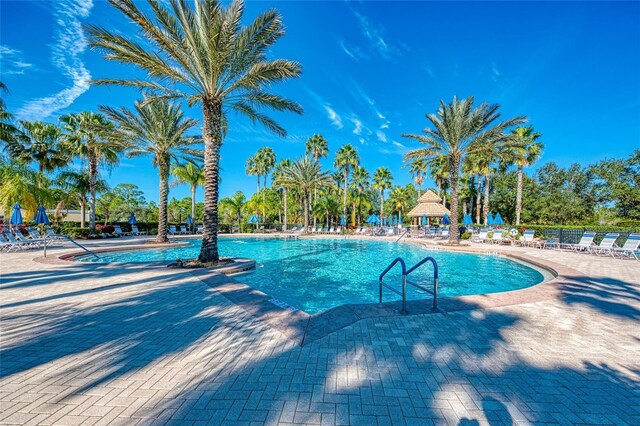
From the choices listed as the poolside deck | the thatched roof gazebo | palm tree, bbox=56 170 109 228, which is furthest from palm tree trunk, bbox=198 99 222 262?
the thatched roof gazebo

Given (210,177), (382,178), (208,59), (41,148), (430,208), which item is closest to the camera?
(208,59)

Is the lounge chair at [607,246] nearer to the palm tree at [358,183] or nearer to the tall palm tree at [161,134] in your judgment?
the tall palm tree at [161,134]

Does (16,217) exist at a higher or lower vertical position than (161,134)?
lower

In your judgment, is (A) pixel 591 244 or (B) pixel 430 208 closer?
(A) pixel 591 244

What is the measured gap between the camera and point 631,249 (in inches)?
464

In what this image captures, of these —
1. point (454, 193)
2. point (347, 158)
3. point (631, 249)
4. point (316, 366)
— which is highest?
point (347, 158)

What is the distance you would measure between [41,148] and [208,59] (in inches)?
836

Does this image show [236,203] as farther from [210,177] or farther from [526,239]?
[526,239]

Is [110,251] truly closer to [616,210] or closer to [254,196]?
[254,196]

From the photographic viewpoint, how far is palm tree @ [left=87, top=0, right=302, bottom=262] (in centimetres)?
868

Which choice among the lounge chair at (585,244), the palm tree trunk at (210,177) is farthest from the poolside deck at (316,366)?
the lounge chair at (585,244)

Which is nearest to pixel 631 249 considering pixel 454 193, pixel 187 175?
pixel 454 193

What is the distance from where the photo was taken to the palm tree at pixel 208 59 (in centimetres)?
868

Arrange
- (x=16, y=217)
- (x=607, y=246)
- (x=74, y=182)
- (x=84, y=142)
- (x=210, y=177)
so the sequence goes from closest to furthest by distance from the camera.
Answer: (x=210, y=177) < (x=607, y=246) < (x=16, y=217) < (x=84, y=142) < (x=74, y=182)
